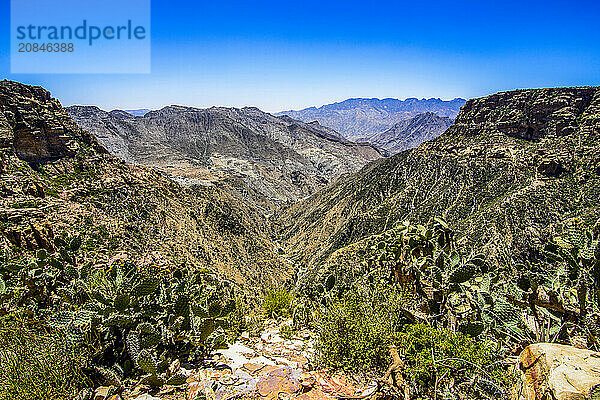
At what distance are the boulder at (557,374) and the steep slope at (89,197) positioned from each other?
72.4 ft

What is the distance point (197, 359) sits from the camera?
6.39m

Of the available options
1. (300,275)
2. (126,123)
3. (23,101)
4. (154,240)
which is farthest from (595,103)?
(126,123)

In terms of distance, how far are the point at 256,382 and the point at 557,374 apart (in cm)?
386

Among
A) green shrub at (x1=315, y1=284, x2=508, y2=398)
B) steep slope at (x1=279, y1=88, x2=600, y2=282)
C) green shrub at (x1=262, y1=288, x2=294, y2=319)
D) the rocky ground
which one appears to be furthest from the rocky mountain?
green shrub at (x1=315, y1=284, x2=508, y2=398)

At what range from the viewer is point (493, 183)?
2079 inches

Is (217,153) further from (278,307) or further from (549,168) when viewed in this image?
(278,307)

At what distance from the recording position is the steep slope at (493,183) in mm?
41969

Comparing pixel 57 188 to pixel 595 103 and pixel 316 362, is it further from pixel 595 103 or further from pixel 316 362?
pixel 595 103

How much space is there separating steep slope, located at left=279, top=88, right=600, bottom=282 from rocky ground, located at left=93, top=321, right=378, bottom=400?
33.4 meters

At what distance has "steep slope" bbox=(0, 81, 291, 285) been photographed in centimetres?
2589

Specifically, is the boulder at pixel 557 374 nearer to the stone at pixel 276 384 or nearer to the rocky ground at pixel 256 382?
the rocky ground at pixel 256 382

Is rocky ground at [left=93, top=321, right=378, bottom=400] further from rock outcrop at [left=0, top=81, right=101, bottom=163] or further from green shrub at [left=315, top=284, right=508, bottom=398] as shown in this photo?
rock outcrop at [left=0, top=81, right=101, bottom=163]

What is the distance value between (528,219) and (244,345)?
44181mm

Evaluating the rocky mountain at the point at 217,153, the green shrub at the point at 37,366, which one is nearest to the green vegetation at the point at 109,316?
the green shrub at the point at 37,366
